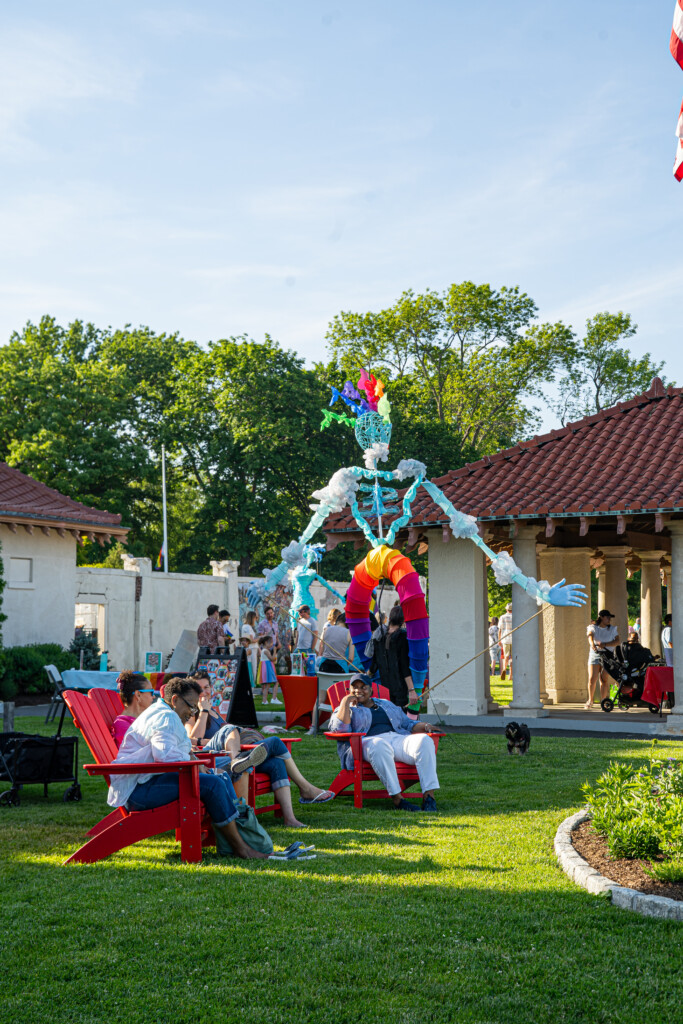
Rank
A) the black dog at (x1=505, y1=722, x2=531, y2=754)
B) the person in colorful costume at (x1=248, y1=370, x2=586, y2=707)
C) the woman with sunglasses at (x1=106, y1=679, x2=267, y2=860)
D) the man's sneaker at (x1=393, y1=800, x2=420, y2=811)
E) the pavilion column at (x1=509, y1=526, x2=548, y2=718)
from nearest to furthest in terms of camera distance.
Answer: the woman with sunglasses at (x1=106, y1=679, x2=267, y2=860), the man's sneaker at (x1=393, y1=800, x2=420, y2=811), the black dog at (x1=505, y1=722, x2=531, y2=754), the person in colorful costume at (x1=248, y1=370, x2=586, y2=707), the pavilion column at (x1=509, y1=526, x2=548, y2=718)

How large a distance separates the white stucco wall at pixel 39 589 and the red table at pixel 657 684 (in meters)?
12.4

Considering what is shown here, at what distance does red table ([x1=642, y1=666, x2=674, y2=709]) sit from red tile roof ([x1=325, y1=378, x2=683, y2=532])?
3.10m

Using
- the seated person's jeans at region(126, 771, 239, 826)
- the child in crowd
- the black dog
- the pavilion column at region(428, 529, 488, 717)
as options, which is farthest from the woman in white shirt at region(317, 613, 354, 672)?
the seated person's jeans at region(126, 771, 239, 826)

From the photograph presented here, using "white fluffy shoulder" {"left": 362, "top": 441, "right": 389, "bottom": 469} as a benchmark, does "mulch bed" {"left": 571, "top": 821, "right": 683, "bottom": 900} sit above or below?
below

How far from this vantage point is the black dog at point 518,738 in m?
11.4

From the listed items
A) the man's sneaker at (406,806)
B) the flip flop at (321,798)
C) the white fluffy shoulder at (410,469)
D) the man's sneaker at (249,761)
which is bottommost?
the man's sneaker at (406,806)

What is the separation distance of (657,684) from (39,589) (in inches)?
499

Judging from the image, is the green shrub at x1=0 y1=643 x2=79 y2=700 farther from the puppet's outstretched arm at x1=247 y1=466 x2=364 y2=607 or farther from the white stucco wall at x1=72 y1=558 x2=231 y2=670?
the puppet's outstretched arm at x1=247 y1=466 x2=364 y2=607

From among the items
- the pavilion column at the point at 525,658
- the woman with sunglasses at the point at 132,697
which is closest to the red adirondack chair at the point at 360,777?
the woman with sunglasses at the point at 132,697

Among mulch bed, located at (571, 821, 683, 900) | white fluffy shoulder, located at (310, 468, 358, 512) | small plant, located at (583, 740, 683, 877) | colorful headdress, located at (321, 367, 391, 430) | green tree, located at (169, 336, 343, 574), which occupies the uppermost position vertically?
green tree, located at (169, 336, 343, 574)

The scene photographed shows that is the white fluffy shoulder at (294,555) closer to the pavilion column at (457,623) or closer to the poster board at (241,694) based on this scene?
the poster board at (241,694)

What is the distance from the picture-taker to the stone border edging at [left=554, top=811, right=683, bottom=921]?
4.97 metres

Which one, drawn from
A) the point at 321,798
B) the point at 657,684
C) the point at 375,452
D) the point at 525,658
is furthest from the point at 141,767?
the point at 657,684

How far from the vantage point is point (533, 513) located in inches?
576
